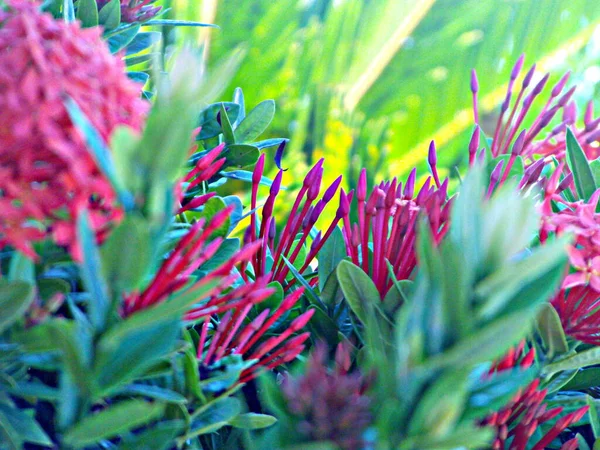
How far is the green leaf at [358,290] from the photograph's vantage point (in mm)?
344

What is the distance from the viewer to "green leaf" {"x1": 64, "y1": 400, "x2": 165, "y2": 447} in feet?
0.77

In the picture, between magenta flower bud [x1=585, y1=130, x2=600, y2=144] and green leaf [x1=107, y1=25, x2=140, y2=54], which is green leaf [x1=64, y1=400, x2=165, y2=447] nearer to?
green leaf [x1=107, y1=25, x2=140, y2=54]

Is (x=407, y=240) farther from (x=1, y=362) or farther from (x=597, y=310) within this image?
(x=1, y=362)

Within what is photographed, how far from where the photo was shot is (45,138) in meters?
0.24

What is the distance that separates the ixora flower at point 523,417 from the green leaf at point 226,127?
8.4 inches

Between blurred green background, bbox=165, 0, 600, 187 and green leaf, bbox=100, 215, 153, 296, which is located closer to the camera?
green leaf, bbox=100, 215, 153, 296

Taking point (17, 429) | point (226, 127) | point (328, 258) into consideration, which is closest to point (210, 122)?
point (226, 127)

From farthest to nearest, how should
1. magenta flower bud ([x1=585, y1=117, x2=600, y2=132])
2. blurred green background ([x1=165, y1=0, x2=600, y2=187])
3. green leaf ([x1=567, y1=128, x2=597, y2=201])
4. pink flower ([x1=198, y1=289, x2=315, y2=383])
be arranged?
blurred green background ([x1=165, y1=0, x2=600, y2=187]) < magenta flower bud ([x1=585, y1=117, x2=600, y2=132]) < green leaf ([x1=567, y1=128, x2=597, y2=201]) < pink flower ([x1=198, y1=289, x2=315, y2=383])


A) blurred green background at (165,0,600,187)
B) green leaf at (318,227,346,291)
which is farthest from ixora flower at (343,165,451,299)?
blurred green background at (165,0,600,187)

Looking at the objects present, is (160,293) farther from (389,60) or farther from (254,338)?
(389,60)

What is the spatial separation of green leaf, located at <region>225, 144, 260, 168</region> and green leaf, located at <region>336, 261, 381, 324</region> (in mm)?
115

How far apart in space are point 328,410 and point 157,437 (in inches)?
3.2

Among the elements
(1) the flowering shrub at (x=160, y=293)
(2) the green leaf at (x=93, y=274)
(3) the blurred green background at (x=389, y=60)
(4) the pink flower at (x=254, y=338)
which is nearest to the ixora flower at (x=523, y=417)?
(1) the flowering shrub at (x=160, y=293)

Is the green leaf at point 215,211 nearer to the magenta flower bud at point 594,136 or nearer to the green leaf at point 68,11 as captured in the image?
the green leaf at point 68,11
